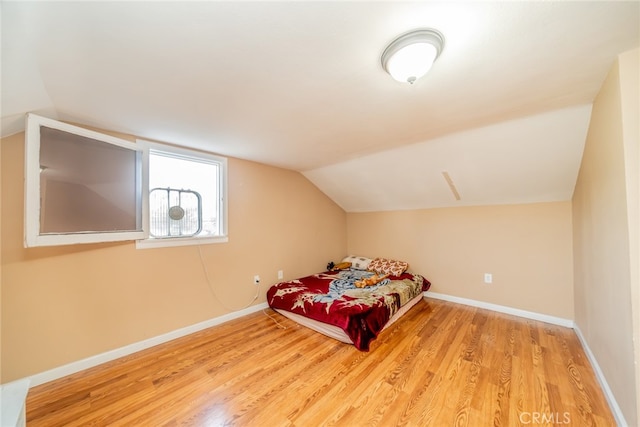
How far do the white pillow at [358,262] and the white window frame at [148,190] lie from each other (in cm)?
231

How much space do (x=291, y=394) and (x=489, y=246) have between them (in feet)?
10.1

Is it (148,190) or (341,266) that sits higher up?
(148,190)

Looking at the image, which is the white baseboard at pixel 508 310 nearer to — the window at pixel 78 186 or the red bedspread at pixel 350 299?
the red bedspread at pixel 350 299

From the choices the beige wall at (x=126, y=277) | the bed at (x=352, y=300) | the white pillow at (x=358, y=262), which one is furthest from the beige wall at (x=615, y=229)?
the beige wall at (x=126, y=277)

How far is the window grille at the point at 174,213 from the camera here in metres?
2.47

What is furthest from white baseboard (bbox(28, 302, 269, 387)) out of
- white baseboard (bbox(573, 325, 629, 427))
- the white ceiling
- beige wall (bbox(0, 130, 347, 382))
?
white baseboard (bbox(573, 325, 629, 427))

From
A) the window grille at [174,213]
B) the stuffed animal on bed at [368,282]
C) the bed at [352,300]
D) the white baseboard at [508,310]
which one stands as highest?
the window grille at [174,213]

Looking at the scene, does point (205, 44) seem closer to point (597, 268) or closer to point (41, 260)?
point (41, 260)

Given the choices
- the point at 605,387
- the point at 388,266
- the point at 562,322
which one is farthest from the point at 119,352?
the point at 562,322

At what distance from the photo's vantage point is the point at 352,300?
2.58 m

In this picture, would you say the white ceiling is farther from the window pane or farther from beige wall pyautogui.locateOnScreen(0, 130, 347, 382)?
beige wall pyautogui.locateOnScreen(0, 130, 347, 382)

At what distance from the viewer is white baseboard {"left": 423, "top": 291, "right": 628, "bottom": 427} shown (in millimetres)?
1420

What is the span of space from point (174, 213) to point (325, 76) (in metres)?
2.21

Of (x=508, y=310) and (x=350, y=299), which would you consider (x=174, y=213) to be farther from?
(x=508, y=310)
